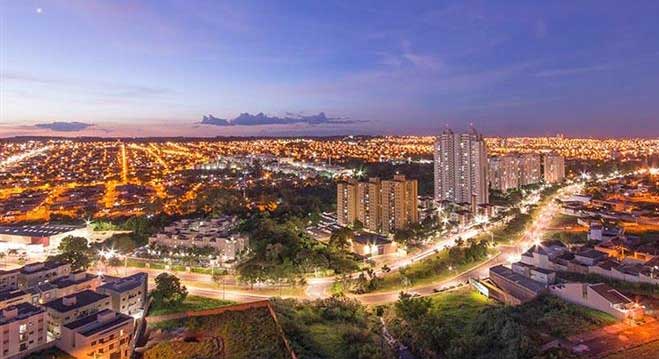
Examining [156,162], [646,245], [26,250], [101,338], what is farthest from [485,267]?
[156,162]

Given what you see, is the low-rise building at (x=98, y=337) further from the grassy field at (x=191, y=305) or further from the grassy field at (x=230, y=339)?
the grassy field at (x=191, y=305)

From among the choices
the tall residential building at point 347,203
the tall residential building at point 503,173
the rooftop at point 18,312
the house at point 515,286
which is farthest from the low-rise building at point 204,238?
the tall residential building at point 503,173

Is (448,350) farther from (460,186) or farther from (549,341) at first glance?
(460,186)

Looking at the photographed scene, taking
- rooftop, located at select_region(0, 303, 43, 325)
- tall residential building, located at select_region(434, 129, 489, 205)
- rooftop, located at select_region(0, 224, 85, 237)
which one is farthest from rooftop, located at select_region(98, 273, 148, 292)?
tall residential building, located at select_region(434, 129, 489, 205)

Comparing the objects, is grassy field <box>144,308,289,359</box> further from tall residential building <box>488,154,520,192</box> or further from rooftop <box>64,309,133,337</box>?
tall residential building <box>488,154,520,192</box>

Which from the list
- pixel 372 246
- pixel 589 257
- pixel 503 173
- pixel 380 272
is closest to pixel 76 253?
pixel 380 272

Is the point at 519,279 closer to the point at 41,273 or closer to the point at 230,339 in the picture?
the point at 230,339
